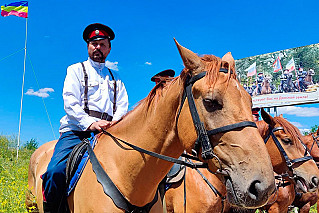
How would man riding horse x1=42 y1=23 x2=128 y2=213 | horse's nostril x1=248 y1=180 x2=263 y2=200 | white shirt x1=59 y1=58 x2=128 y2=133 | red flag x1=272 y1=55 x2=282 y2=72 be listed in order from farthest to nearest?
red flag x1=272 y1=55 x2=282 y2=72, white shirt x1=59 y1=58 x2=128 y2=133, man riding horse x1=42 y1=23 x2=128 y2=213, horse's nostril x1=248 y1=180 x2=263 y2=200

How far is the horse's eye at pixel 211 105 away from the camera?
6.25 feet

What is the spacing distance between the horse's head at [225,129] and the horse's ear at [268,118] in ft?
12.0

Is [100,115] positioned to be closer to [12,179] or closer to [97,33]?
[97,33]

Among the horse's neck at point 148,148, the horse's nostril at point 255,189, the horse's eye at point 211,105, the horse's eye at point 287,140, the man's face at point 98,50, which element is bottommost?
the horse's eye at point 287,140

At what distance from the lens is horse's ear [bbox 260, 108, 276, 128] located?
5.36 meters

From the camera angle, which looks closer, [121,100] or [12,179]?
[121,100]

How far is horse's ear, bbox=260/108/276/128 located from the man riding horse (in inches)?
129

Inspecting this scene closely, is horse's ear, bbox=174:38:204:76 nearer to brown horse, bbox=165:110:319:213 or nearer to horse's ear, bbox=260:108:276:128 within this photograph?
brown horse, bbox=165:110:319:213

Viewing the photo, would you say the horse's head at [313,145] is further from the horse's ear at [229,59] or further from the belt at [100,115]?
the belt at [100,115]

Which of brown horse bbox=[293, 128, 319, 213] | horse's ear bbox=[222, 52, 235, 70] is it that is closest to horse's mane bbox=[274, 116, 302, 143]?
brown horse bbox=[293, 128, 319, 213]

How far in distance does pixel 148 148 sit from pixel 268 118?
12.9 ft

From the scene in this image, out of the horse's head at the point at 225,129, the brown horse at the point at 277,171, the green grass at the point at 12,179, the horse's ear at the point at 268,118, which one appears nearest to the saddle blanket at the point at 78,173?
the horse's head at the point at 225,129

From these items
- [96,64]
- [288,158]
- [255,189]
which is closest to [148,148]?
[255,189]

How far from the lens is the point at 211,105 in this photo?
6.33ft
